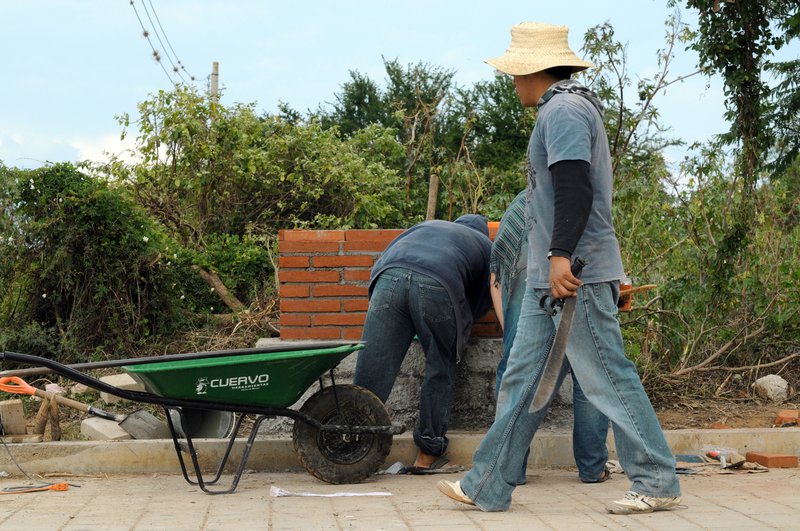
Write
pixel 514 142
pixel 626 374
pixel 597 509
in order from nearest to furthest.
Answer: pixel 626 374 → pixel 597 509 → pixel 514 142

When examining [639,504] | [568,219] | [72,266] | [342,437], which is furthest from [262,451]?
[72,266]

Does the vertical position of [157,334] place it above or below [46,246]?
below

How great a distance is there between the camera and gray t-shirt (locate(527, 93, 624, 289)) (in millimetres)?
3898

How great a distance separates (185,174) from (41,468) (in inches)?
229

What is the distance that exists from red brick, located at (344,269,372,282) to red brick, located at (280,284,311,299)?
249 millimetres

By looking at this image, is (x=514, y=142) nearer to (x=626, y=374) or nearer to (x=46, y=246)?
(x=46, y=246)

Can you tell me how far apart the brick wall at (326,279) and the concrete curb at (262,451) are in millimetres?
771

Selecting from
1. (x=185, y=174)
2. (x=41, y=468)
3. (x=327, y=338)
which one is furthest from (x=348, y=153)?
(x=41, y=468)

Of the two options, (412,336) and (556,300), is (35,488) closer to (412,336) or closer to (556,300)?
(412,336)

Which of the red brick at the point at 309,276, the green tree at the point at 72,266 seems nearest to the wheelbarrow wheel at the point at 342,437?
the red brick at the point at 309,276

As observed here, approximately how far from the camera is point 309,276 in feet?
19.7

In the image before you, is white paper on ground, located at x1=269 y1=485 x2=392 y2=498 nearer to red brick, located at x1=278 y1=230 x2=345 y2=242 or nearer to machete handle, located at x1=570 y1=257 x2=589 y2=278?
machete handle, located at x1=570 y1=257 x2=589 y2=278

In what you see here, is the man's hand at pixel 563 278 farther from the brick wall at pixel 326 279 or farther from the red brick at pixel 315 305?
the red brick at pixel 315 305

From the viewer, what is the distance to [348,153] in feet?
38.3
